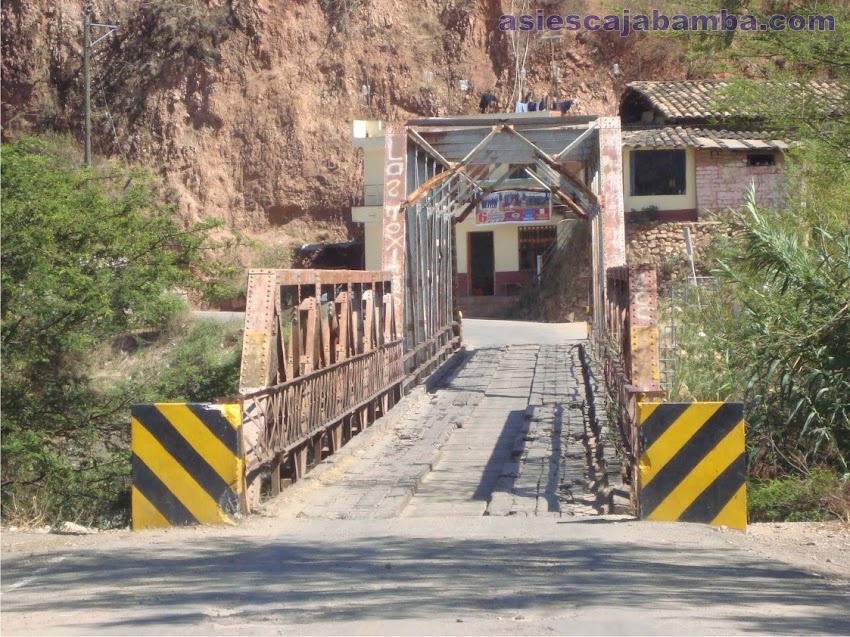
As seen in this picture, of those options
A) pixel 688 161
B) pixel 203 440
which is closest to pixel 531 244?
pixel 688 161

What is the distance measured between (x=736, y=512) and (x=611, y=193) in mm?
11542

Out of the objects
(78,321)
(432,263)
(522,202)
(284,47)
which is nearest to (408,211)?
(432,263)

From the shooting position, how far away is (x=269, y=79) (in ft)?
161

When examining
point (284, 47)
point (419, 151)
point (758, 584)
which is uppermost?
point (284, 47)

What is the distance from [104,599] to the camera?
17.8ft

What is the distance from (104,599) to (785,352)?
7.20 meters

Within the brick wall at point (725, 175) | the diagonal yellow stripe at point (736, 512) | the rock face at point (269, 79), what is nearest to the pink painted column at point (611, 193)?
the diagonal yellow stripe at point (736, 512)

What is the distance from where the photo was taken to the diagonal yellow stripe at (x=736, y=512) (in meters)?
7.24

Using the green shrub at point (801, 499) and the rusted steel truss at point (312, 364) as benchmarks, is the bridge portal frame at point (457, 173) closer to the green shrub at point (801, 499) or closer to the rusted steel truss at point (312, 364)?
the rusted steel truss at point (312, 364)

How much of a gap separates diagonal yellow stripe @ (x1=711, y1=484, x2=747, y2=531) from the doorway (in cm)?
3550

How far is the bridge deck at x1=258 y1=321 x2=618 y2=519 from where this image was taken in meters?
8.66

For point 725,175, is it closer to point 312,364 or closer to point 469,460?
point 469,460

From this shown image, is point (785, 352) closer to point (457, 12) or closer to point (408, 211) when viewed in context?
point (408, 211)

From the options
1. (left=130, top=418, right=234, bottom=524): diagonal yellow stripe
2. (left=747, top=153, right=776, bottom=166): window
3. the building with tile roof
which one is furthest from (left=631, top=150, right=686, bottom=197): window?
(left=130, top=418, right=234, bottom=524): diagonal yellow stripe
